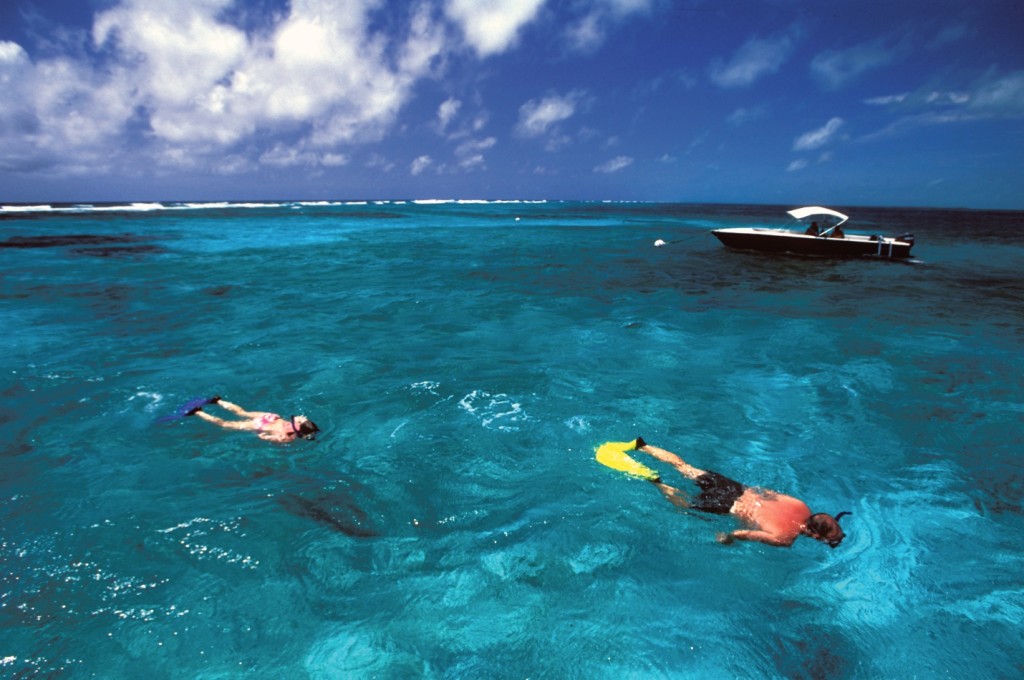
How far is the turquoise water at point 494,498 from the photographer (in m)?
4.54

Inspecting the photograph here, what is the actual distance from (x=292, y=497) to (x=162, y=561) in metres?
1.48

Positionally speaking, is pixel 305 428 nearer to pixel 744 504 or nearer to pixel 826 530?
pixel 744 504

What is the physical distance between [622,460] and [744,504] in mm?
1743

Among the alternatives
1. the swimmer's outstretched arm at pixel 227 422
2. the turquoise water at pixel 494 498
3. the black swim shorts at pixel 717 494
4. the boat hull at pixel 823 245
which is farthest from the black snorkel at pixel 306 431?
the boat hull at pixel 823 245

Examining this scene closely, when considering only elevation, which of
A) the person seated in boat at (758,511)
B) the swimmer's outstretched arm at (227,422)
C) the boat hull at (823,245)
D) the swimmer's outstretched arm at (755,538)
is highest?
the boat hull at (823,245)

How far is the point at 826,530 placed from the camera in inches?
228

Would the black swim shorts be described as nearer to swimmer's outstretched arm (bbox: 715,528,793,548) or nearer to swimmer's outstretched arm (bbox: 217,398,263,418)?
swimmer's outstretched arm (bbox: 715,528,793,548)

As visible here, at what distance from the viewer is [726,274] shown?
24000mm

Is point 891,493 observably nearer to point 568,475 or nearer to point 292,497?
point 568,475

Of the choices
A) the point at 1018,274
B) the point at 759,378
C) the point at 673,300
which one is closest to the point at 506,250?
the point at 673,300

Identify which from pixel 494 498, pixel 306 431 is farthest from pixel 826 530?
pixel 306 431

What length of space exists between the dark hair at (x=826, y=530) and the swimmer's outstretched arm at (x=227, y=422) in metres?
8.42

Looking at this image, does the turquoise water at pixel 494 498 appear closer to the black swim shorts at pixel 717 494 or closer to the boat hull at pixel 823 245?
the black swim shorts at pixel 717 494

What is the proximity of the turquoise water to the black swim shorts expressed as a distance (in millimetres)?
195
